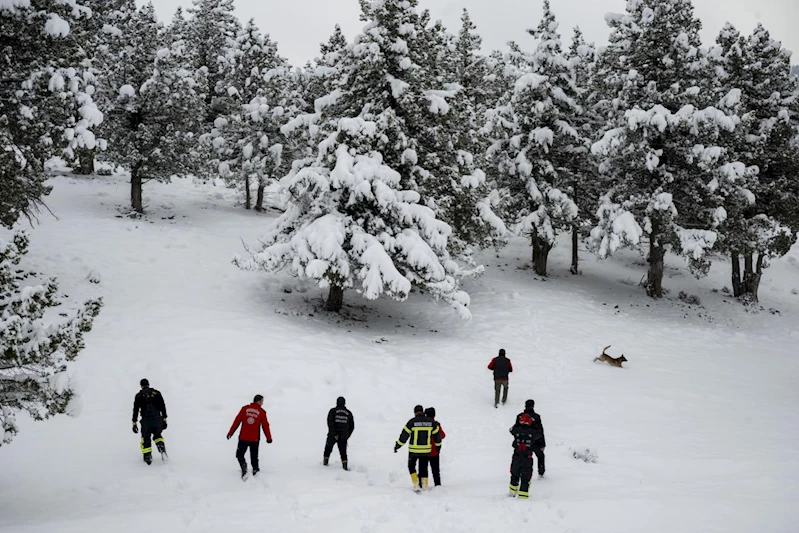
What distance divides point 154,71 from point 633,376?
82.5ft

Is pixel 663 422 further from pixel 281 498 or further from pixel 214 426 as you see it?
pixel 214 426

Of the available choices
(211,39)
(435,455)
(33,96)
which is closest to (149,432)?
(435,455)

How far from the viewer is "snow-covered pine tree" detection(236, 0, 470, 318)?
1761 cm

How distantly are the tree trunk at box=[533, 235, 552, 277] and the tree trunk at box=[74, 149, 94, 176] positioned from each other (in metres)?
20.1

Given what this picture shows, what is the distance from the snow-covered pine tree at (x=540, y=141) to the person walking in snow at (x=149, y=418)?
1938cm

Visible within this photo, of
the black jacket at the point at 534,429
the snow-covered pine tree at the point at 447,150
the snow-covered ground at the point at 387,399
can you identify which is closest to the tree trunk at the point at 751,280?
the snow-covered ground at the point at 387,399

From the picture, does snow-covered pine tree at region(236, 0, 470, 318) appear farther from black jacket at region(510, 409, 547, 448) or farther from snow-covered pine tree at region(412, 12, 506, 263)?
black jacket at region(510, 409, 547, 448)

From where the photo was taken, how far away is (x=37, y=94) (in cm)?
1530

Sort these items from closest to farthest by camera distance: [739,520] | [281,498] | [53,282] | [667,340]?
1. [53,282]
2. [739,520]
3. [281,498]
4. [667,340]

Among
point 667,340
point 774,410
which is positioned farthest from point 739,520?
point 667,340

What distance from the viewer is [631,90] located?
2541 cm

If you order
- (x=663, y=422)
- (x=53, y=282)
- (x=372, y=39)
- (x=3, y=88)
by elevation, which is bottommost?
(x=663, y=422)

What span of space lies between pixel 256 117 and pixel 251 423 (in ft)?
84.6

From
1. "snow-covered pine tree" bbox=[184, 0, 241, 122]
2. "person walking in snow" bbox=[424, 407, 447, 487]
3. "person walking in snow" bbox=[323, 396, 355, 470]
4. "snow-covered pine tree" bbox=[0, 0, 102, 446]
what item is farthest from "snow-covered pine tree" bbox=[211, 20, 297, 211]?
"person walking in snow" bbox=[424, 407, 447, 487]
